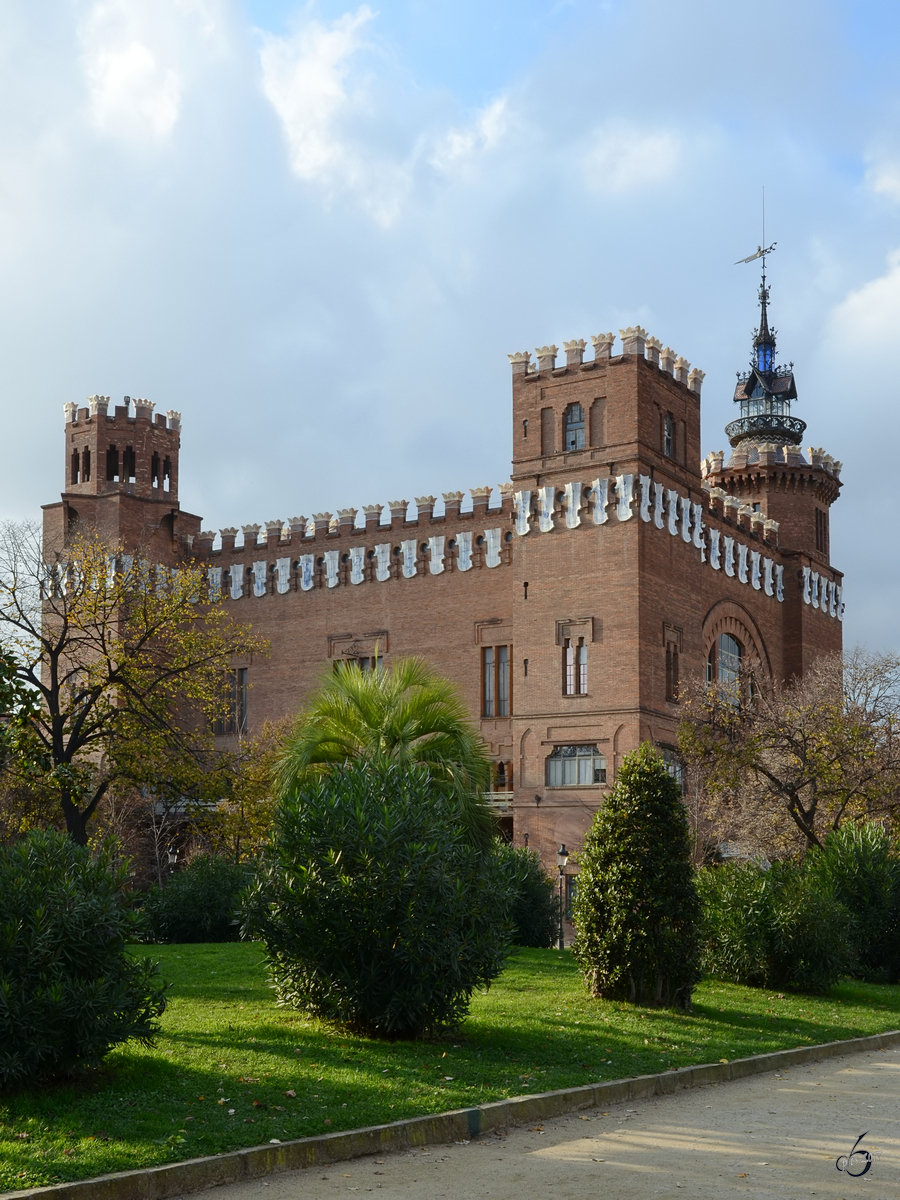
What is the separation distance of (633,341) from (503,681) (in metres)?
11.9

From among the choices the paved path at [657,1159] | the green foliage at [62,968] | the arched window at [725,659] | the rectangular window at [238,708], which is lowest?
the paved path at [657,1159]

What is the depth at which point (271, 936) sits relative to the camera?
1325 centimetres

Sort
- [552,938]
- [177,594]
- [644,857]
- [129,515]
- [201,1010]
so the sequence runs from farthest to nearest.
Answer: [129,515] → [177,594] → [552,938] → [644,857] → [201,1010]

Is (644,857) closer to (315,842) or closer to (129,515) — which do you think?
(315,842)

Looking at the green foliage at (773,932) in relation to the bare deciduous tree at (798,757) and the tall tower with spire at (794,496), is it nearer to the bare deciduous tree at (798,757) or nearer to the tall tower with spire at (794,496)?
the bare deciduous tree at (798,757)

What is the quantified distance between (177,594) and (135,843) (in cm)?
1979

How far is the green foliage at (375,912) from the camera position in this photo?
12664 mm

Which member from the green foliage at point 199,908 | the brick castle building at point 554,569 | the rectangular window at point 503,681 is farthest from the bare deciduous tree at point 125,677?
the rectangular window at point 503,681

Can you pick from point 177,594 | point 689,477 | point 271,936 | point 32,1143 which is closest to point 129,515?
point 689,477

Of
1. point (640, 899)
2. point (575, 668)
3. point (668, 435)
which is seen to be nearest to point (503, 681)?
point (575, 668)

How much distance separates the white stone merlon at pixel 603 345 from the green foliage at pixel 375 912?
33335 millimetres

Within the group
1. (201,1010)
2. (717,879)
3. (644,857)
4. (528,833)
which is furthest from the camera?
(528,833)

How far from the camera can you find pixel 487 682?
46844 millimetres

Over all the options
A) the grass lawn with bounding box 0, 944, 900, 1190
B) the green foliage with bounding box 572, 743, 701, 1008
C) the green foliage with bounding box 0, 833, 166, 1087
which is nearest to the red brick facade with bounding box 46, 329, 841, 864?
the grass lawn with bounding box 0, 944, 900, 1190
